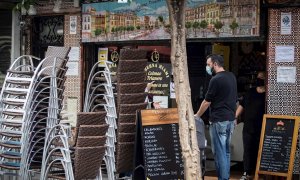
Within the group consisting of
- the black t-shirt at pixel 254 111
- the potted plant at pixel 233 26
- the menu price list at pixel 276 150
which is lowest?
the menu price list at pixel 276 150

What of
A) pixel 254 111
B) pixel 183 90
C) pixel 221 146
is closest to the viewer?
pixel 183 90

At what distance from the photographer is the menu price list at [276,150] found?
10.4m

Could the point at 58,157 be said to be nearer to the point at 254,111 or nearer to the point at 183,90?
the point at 183,90

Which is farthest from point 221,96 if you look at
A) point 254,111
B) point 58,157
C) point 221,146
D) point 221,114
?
point 58,157

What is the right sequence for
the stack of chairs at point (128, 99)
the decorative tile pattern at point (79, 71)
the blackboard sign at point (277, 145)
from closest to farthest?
the stack of chairs at point (128, 99), the blackboard sign at point (277, 145), the decorative tile pattern at point (79, 71)

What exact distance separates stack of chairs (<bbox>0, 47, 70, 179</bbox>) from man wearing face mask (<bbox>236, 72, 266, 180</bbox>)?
3301 millimetres

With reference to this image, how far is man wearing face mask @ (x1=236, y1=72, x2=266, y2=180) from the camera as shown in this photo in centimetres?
1108

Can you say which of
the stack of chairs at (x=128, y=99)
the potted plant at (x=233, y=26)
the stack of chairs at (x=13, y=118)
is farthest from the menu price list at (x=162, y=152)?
the potted plant at (x=233, y=26)

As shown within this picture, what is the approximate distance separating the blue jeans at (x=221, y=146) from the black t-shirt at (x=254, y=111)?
1577mm

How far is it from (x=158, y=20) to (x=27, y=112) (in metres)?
3.93

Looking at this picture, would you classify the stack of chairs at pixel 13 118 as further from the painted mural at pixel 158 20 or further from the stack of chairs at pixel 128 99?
the painted mural at pixel 158 20

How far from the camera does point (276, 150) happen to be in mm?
10453

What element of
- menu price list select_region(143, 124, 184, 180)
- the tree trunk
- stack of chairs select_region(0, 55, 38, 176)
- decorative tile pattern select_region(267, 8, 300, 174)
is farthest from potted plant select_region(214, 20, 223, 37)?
the tree trunk

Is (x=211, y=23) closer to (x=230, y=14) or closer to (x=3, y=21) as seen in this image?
(x=230, y=14)
